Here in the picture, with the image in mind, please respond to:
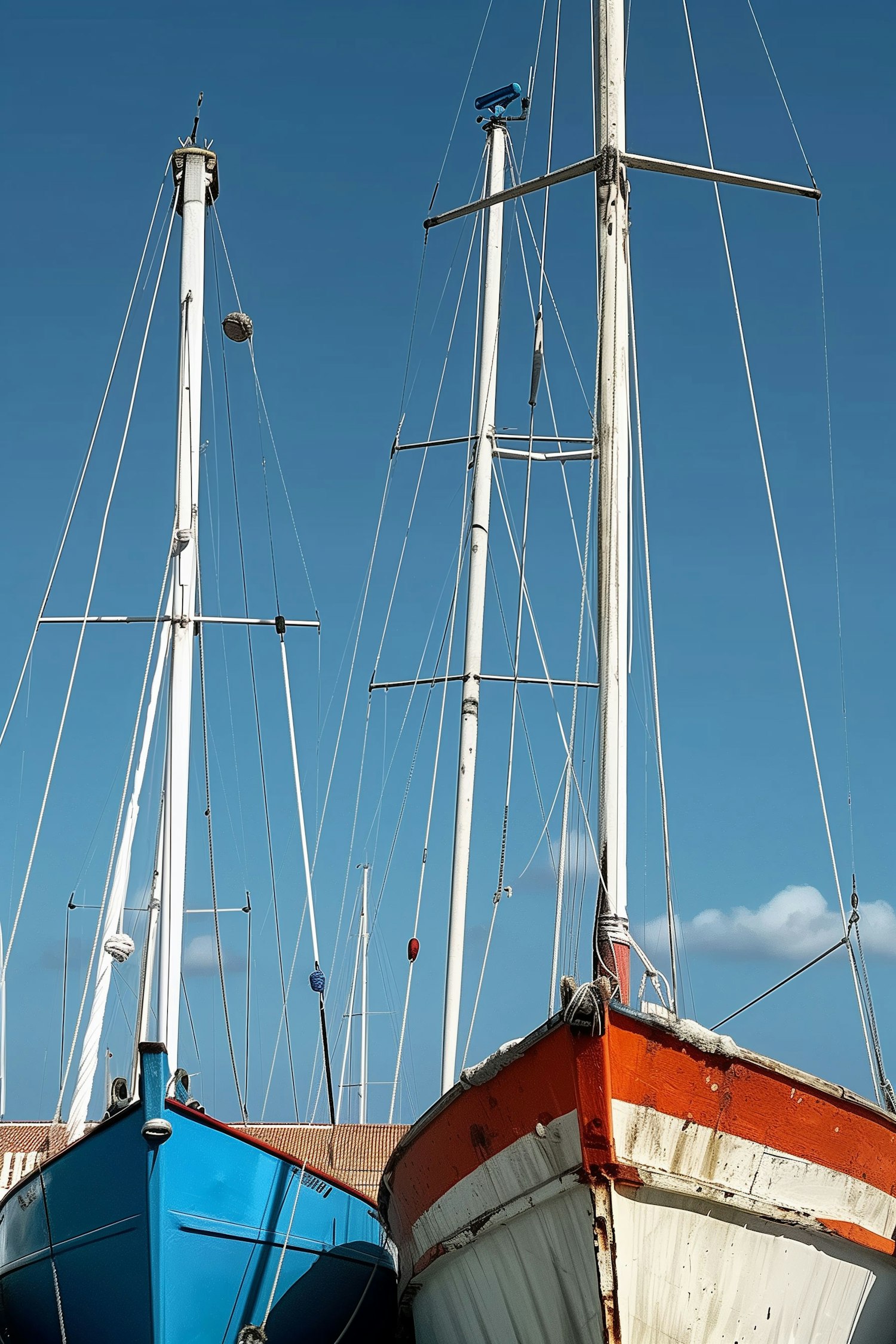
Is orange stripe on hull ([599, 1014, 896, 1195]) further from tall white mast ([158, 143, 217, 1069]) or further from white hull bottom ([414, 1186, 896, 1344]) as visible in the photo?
tall white mast ([158, 143, 217, 1069])

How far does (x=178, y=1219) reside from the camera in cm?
1226

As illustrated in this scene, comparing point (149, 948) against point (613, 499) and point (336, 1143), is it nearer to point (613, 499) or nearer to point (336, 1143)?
point (613, 499)

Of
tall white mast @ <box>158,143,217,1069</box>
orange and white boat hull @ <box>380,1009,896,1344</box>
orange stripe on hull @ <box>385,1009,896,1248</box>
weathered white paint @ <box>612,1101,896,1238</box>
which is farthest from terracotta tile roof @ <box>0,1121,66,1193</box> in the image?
weathered white paint @ <box>612,1101,896,1238</box>

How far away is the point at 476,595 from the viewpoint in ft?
66.5

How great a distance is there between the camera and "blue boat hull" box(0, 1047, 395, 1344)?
480 inches

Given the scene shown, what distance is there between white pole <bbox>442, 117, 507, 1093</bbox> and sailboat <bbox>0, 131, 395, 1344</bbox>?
1.79 metres

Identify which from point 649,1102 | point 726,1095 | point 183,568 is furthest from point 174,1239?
point 183,568

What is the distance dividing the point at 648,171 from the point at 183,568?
298 inches

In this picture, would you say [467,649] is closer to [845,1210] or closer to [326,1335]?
[326,1335]

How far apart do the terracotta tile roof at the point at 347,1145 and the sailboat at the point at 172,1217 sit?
11332 millimetres

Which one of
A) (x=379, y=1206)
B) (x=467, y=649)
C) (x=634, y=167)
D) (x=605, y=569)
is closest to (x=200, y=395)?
(x=467, y=649)

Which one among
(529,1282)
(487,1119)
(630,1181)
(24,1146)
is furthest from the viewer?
(24,1146)

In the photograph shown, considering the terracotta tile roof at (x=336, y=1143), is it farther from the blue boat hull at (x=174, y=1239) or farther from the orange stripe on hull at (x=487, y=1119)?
the orange stripe on hull at (x=487, y=1119)

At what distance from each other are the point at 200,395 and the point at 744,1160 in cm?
1253
